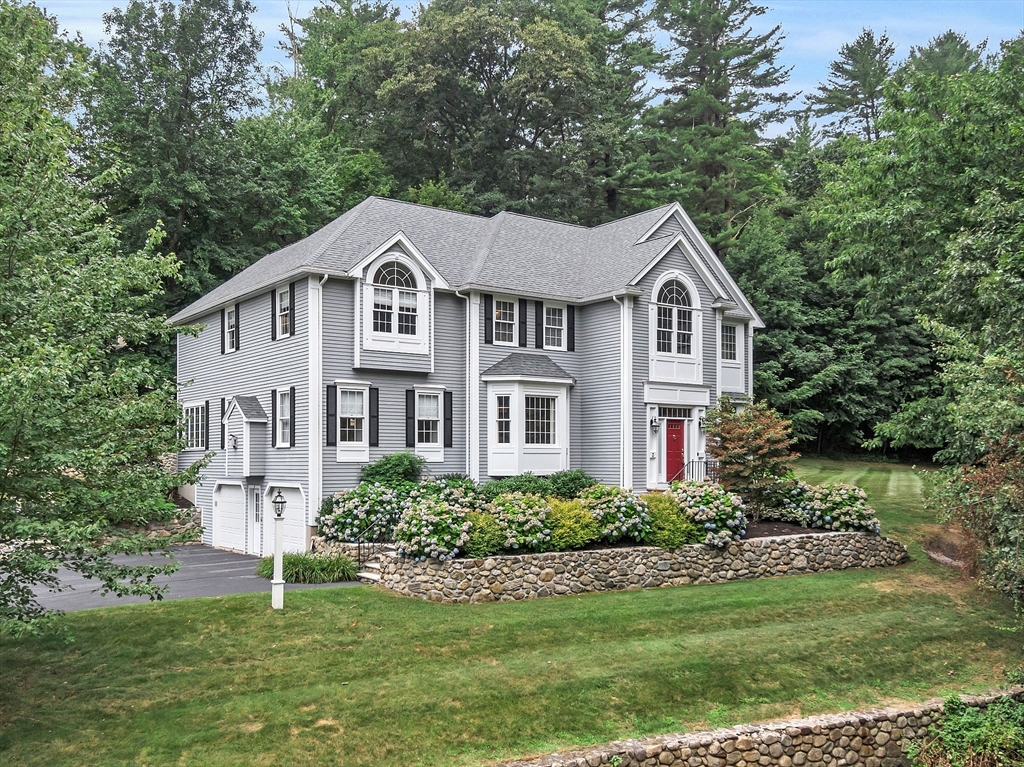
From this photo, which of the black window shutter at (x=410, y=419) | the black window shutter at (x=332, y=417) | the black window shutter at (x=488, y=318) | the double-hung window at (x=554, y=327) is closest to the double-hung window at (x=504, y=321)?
the black window shutter at (x=488, y=318)

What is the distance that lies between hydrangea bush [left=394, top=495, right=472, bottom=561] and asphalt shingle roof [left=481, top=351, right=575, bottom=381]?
6.66 metres

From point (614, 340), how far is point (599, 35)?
89.0 ft

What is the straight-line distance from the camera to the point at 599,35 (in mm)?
43844

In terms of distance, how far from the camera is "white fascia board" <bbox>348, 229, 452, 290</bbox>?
65.3 ft

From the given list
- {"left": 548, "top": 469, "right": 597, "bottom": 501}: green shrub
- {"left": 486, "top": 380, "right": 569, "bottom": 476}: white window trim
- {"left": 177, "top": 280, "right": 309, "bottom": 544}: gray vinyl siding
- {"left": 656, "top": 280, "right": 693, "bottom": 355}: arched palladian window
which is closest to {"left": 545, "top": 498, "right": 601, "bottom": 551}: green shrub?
{"left": 548, "top": 469, "right": 597, "bottom": 501}: green shrub

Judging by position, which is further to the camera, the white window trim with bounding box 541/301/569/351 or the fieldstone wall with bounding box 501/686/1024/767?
the white window trim with bounding box 541/301/569/351

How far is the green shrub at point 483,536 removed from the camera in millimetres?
15312

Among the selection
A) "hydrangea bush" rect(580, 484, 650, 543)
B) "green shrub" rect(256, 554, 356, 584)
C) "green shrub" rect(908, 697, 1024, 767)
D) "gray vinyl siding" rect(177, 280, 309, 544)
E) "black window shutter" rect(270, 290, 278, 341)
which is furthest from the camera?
"black window shutter" rect(270, 290, 278, 341)

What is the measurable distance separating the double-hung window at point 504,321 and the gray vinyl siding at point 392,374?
37.2 inches

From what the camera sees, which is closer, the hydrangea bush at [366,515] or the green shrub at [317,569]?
the green shrub at [317,569]

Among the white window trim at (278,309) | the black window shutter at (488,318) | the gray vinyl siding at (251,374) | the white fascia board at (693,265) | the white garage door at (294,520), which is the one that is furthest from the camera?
the white fascia board at (693,265)

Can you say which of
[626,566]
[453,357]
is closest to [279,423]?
[453,357]

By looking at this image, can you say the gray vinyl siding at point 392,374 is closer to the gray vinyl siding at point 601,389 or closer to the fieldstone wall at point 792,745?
the gray vinyl siding at point 601,389

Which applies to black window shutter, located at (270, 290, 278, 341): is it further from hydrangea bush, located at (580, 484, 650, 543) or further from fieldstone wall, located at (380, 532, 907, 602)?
hydrangea bush, located at (580, 484, 650, 543)
